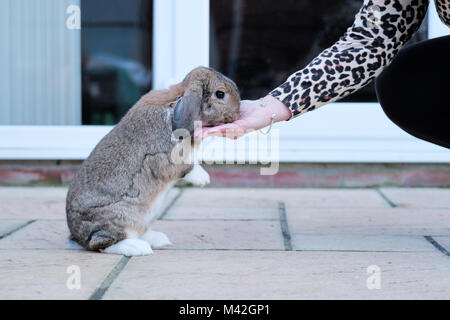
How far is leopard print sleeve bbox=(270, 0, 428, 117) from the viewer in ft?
8.09

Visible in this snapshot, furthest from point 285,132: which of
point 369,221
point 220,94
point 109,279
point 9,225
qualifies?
point 109,279

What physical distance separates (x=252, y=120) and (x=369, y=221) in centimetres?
97

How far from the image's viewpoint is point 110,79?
4.59m

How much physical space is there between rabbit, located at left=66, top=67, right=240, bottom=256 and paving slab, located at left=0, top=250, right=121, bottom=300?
0.10m

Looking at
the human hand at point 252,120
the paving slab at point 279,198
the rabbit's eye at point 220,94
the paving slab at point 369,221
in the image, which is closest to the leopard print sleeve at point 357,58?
the human hand at point 252,120

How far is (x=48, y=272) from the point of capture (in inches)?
84.4

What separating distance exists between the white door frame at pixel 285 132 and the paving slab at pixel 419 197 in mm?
199

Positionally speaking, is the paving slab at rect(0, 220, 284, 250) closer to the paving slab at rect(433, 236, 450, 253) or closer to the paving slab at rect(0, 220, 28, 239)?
the paving slab at rect(0, 220, 28, 239)

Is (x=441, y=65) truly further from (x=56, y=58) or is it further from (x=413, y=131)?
(x=56, y=58)

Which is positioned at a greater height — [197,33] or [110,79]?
[197,33]

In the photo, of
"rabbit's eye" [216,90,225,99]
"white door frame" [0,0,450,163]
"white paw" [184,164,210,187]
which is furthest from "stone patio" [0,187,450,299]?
"rabbit's eye" [216,90,225,99]

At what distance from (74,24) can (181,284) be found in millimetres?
2751

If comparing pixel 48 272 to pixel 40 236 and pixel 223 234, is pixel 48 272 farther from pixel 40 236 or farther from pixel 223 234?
pixel 223 234
